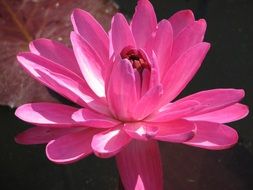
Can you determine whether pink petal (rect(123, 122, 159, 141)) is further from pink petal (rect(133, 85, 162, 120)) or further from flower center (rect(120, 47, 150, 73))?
flower center (rect(120, 47, 150, 73))

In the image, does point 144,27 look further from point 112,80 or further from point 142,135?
point 142,135

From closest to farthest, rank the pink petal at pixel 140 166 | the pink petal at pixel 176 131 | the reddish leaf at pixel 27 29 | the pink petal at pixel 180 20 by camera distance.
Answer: the pink petal at pixel 176 131 → the pink petal at pixel 140 166 → the pink petal at pixel 180 20 → the reddish leaf at pixel 27 29

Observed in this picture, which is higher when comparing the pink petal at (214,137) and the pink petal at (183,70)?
the pink petal at (183,70)

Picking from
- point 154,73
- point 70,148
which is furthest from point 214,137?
point 70,148

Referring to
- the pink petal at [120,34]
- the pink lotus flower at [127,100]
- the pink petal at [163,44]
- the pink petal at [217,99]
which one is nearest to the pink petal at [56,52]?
the pink lotus flower at [127,100]

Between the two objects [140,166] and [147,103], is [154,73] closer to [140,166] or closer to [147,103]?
[147,103]

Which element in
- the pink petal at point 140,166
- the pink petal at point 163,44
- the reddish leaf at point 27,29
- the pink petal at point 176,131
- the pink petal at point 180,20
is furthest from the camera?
the reddish leaf at point 27,29

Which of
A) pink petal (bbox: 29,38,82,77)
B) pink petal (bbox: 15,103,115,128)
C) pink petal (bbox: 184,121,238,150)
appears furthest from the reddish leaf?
pink petal (bbox: 184,121,238,150)

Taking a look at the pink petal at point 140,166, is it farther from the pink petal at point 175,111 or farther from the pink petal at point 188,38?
the pink petal at point 188,38
